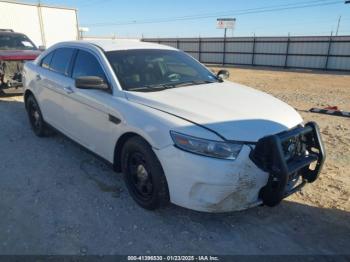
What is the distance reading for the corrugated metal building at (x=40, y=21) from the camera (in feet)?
60.1

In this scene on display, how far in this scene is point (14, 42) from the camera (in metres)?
10.8

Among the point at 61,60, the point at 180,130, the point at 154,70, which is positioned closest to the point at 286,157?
the point at 180,130

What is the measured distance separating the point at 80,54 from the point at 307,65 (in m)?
22.9

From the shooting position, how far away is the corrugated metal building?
18328 millimetres

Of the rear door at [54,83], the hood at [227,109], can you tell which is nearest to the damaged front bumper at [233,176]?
the hood at [227,109]

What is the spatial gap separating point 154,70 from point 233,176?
1911 mm

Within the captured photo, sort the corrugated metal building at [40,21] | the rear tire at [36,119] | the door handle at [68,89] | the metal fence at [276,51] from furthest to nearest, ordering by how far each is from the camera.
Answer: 1. the metal fence at [276,51]
2. the corrugated metal building at [40,21]
3. the rear tire at [36,119]
4. the door handle at [68,89]

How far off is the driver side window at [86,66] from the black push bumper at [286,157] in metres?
2.03

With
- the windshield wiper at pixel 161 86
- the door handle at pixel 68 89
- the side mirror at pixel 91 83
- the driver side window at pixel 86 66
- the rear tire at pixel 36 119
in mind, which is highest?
the driver side window at pixel 86 66

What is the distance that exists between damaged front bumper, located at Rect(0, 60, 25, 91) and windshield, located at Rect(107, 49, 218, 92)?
660cm

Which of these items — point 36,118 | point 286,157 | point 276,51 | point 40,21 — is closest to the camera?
point 286,157

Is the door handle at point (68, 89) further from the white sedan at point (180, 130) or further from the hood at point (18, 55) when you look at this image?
the hood at point (18, 55)

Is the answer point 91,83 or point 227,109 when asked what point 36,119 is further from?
point 227,109

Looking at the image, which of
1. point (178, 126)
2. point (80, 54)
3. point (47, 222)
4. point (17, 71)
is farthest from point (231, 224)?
point (17, 71)
